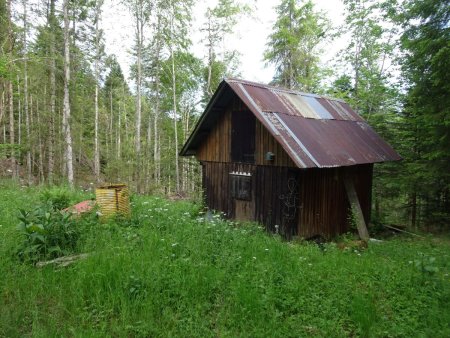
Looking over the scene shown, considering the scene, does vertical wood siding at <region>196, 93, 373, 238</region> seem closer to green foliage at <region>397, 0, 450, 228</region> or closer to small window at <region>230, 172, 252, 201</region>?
small window at <region>230, 172, 252, 201</region>

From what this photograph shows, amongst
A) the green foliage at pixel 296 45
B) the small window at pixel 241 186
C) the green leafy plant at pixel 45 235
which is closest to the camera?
the green leafy plant at pixel 45 235

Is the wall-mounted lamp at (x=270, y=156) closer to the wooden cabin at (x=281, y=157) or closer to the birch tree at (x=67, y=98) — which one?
the wooden cabin at (x=281, y=157)

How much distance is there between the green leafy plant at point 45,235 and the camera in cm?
534

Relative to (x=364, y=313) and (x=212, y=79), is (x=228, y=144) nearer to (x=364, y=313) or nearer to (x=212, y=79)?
(x=364, y=313)

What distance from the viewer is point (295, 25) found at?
23891 mm

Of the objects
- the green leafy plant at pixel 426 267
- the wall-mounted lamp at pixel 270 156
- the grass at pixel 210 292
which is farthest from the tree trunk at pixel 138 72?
the green leafy plant at pixel 426 267

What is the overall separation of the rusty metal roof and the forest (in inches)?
77.9

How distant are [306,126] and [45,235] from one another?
7.33 meters

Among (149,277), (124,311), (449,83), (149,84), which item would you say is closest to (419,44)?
(449,83)

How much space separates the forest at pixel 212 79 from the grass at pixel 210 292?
5.43 m

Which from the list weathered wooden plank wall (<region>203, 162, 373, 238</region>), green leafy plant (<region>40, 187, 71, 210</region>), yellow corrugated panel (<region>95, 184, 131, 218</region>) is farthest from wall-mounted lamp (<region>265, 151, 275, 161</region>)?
green leafy plant (<region>40, 187, 71, 210</region>)

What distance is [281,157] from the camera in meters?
8.98

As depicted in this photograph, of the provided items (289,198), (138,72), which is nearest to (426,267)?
(289,198)

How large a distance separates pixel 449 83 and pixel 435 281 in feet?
19.0
